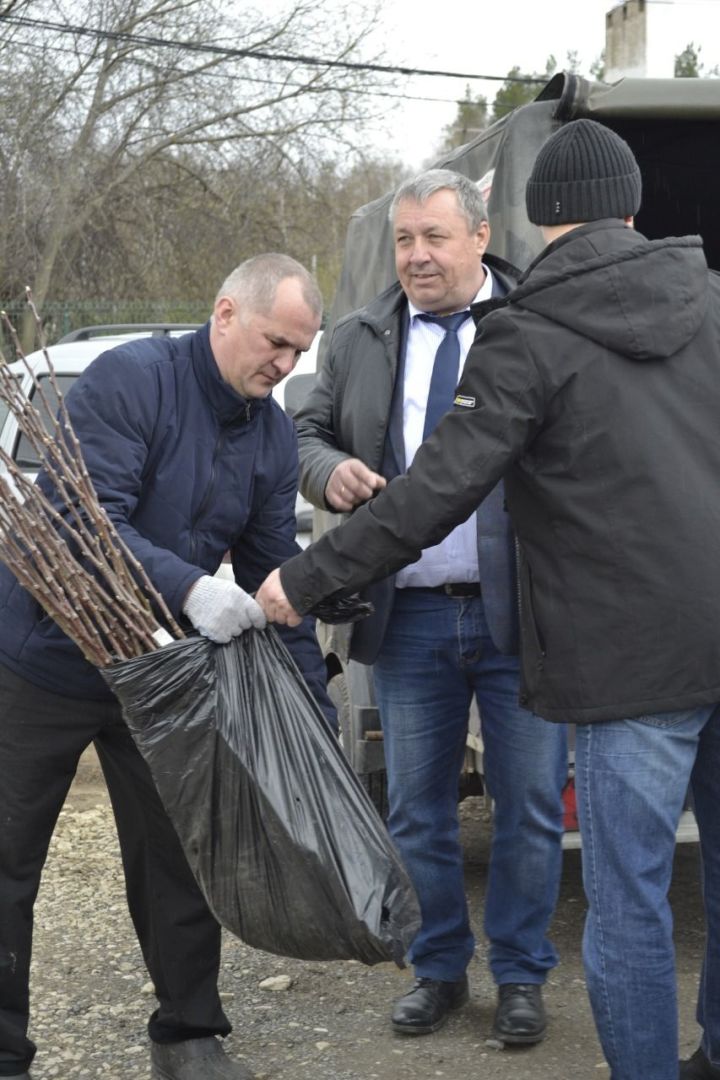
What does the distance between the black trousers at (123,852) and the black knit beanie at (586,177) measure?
150 centimetres

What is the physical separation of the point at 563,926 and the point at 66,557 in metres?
2.33

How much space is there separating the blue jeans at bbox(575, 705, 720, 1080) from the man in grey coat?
723mm

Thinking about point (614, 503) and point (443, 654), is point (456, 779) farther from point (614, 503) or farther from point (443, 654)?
point (614, 503)

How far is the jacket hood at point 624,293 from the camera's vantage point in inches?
104

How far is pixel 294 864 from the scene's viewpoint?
2.79 m

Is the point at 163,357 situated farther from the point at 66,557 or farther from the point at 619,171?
the point at 619,171

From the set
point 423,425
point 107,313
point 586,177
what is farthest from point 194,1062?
point 107,313

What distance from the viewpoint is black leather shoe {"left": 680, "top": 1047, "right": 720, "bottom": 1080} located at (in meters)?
3.10

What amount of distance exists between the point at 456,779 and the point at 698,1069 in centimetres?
95

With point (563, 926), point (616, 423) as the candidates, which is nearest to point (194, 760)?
point (616, 423)

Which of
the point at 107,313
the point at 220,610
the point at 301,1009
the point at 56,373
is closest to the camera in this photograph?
the point at 220,610

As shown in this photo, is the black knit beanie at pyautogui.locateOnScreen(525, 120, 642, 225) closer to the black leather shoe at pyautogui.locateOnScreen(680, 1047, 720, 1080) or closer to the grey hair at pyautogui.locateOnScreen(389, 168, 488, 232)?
the grey hair at pyautogui.locateOnScreen(389, 168, 488, 232)

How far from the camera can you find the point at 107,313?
22.5 meters

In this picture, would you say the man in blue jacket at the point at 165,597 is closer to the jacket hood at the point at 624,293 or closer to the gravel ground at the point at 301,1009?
the gravel ground at the point at 301,1009
